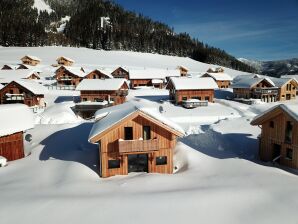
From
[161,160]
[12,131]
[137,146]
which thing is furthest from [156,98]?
[137,146]

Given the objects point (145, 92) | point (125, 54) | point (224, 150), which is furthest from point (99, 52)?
point (224, 150)

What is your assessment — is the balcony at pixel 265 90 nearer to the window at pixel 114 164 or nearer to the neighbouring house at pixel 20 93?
the neighbouring house at pixel 20 93

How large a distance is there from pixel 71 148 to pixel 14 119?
6226 millimetres

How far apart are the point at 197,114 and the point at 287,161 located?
24.0 metres

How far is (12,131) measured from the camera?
1128 inches

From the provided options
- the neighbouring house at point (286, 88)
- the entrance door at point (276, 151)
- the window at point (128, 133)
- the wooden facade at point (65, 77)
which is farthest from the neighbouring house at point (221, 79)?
the window at point (128, 133)

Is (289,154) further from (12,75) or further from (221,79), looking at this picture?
(221,79)

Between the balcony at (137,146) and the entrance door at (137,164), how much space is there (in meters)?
2.46

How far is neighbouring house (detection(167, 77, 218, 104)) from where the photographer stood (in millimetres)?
57531

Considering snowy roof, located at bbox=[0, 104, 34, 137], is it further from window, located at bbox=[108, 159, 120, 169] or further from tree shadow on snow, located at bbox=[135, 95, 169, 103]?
tree shadow on snow, located at bbox=[135, 95, 169, 103]

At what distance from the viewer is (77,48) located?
15312 centimetres

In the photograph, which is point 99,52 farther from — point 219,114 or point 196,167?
point 196,167

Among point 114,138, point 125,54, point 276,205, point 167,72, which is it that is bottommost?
point 276,205

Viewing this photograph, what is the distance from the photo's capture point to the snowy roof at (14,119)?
28.4 metres
